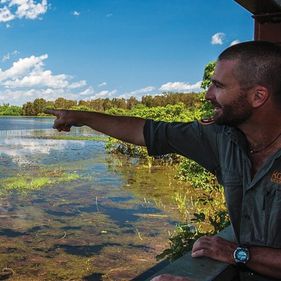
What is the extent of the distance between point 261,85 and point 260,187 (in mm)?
393

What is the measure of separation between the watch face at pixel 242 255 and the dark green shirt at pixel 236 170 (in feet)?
0.24

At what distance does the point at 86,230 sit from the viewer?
980cm

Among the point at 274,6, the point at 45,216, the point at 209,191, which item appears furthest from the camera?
the point at 209,191

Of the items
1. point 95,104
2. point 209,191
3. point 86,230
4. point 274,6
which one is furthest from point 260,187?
point 95,104

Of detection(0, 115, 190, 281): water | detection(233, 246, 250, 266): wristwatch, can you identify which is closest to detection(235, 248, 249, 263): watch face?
detection(233, 246, 250, 266): wristwatch

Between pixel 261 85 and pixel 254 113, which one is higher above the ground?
pixel 261 85

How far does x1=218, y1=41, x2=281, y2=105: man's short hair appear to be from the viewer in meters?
1.76

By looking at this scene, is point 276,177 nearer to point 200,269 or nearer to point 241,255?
point 241,255

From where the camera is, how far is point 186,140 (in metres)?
1.98

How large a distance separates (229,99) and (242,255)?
0.59 meters

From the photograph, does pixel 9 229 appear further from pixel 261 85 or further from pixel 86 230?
pixel 261 85

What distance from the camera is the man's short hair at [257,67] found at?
176 centimetres

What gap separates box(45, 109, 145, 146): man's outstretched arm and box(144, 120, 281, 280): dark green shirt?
6cm

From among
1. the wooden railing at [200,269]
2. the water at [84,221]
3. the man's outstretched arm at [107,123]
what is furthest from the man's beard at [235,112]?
the water at [84,221]
